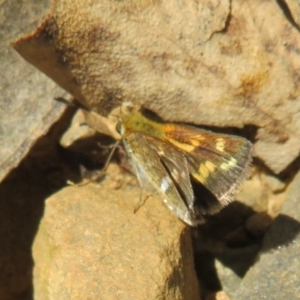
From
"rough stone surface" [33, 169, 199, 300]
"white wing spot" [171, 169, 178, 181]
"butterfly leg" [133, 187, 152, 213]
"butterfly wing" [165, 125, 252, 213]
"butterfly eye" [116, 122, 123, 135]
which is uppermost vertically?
"butterfly wing" [165, 125, 252, 213]

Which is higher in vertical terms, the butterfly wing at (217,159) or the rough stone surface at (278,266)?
the butterfly wing at (217,159)

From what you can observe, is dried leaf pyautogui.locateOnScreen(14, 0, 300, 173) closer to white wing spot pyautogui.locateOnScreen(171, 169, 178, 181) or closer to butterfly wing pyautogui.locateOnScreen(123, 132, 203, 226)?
butterfly wing pyautogui.locateOnScreen(123, 132, 203, 226)

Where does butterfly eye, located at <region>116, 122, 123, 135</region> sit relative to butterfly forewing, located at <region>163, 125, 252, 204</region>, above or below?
below

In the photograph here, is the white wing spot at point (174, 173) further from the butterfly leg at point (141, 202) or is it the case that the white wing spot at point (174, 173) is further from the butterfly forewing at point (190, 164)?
the butterfly leg at point (141, 202)

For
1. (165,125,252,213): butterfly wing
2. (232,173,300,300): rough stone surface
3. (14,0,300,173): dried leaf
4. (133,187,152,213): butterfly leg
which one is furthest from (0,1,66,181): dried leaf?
(232,173,300,300): rough stone surface

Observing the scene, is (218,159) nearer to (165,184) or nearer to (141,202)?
(165,184)

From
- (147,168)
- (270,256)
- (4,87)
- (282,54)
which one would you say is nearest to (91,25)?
(4,87)

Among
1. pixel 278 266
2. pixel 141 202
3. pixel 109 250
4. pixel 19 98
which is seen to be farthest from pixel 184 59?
pixel 278 266

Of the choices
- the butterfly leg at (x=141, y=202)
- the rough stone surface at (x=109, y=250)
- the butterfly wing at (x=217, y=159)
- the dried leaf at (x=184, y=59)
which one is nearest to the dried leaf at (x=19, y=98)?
the dried leaf at (x=184, y=59)

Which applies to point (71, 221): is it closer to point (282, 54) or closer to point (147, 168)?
point (147, 168)
